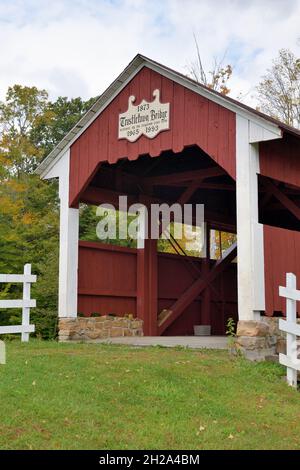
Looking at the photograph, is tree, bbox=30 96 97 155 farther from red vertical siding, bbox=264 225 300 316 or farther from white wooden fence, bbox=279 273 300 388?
white wooden fence, bbox=279 273 300 388

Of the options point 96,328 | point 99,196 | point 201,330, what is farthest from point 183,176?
point 201,330

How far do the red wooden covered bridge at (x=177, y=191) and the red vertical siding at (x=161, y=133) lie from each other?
18 millimetres

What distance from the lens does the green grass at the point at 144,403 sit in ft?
16.2

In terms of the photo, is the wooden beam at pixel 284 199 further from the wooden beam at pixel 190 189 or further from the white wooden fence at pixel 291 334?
the white wooden fence at pixel 291 334

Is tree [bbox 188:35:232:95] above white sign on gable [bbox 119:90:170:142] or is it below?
above

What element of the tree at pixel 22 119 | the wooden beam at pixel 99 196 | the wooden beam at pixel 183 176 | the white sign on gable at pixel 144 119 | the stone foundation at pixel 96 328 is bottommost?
the stone foundation at pixel 96 328

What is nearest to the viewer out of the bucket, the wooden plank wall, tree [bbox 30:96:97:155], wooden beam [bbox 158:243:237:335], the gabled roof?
the gabled roof

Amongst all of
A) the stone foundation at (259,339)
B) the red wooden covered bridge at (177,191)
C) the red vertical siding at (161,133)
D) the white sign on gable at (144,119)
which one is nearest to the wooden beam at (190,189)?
the red wooden covered bridge at (177,191)

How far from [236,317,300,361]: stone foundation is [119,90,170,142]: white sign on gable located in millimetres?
3675

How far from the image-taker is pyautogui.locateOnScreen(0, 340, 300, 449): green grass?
16.2 feet

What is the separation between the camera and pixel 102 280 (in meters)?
12.2

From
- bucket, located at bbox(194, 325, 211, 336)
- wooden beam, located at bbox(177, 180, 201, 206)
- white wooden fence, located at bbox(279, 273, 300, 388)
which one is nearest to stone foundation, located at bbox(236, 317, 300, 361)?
white wooden fence, located at bbox(279, 273, 300, 388)

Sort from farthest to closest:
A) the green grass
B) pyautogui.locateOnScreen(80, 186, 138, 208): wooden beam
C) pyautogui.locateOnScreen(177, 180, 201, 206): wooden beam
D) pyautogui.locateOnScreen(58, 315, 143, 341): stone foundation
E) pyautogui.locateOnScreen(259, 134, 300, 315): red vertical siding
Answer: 1. pyautogui.locateOnScreen(177, 180, 201, 206): wooden beam
2. pyautogui.locateOnScreen(80, 186, 138, 208): wooden beam
3. pyautogui.locateOnScreen(58, 315, 143, 341): stone foundation
4. pyautogui.locateOnScreen(259, 134, 300, 315): red vertical siding
5. the green grass

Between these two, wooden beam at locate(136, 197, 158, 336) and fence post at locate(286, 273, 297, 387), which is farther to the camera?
wooden beam at locate(136, 197, 158, 336)
